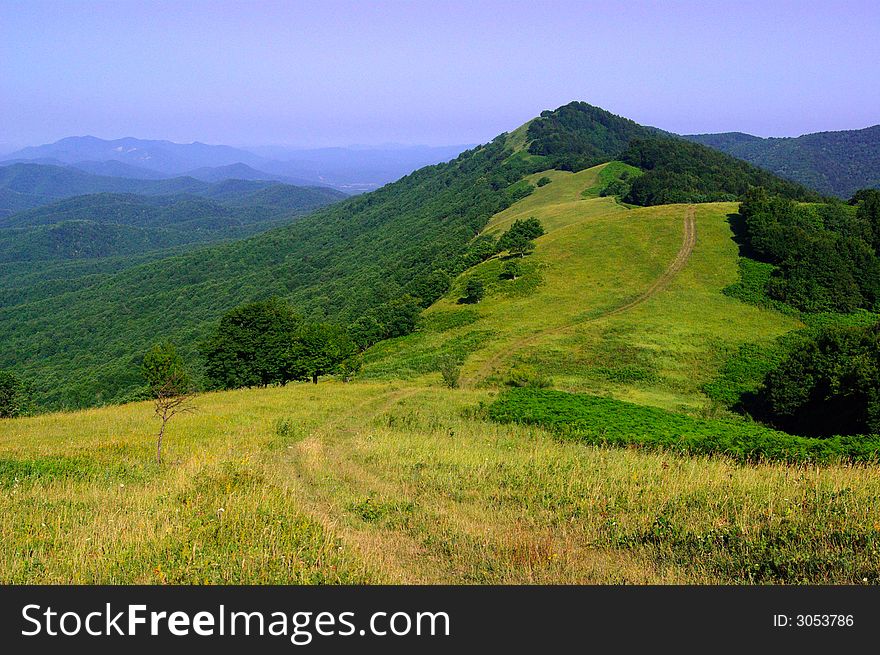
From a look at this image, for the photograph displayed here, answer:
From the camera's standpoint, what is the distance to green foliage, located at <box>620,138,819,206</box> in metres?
83.2

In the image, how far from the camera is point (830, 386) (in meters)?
24.3

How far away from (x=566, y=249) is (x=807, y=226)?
2655 cm

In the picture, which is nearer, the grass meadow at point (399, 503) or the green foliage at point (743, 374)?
the grass meadow at point (399, 503)

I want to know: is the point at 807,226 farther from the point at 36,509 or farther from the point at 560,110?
the point at 560,110

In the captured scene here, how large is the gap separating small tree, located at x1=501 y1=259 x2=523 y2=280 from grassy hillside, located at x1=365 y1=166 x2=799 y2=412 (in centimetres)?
99

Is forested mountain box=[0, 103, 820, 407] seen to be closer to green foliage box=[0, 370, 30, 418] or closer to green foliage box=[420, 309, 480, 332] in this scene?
green foliage box=[420, 309, 480, 332]

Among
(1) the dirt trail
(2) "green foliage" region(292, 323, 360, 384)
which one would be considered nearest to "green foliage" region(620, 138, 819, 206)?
(1) the dirt trail

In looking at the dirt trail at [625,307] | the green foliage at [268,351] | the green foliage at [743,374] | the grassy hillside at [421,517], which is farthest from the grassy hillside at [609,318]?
the grassy hillside at [421,517]

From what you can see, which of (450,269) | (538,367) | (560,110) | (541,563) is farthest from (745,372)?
(560,110)

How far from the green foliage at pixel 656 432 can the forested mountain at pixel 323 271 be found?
3698 cm

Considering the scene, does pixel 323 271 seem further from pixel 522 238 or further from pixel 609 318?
pixel 609 318

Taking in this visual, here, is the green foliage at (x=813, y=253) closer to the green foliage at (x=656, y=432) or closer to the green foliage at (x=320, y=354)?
the green foliage at (x=656, y=432)

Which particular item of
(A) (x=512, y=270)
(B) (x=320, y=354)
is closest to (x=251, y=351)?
(B) (x=320, y=354)

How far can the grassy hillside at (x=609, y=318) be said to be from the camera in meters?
35.6
